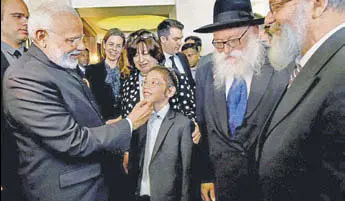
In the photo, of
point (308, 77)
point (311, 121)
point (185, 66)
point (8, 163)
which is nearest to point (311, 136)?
point (311, 121)

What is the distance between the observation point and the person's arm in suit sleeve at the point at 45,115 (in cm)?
126

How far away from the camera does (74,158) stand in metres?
1.39

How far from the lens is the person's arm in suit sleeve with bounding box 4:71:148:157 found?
126 cm

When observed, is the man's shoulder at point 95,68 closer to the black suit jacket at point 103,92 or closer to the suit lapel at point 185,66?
the black suit jacket at point 103,92

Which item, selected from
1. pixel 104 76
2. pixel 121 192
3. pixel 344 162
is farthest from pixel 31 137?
pixel 344 162

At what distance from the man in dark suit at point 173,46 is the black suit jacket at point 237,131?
34cm

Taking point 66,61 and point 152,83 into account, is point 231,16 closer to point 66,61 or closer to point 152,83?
point 152,83

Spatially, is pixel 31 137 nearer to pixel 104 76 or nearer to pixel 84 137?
pixel 84 137

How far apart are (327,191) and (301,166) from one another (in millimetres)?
90

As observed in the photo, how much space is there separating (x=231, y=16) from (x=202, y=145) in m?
0.66

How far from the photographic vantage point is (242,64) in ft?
5.80

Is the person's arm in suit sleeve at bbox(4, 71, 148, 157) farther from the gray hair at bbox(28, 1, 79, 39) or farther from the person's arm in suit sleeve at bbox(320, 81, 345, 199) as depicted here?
the person's arm in suit sleeve at bbox(320, 81, 345, 199)

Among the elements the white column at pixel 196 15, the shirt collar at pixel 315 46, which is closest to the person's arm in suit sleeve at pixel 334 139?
the shirt collar at pixel 315 46

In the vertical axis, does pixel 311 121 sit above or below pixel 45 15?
below
